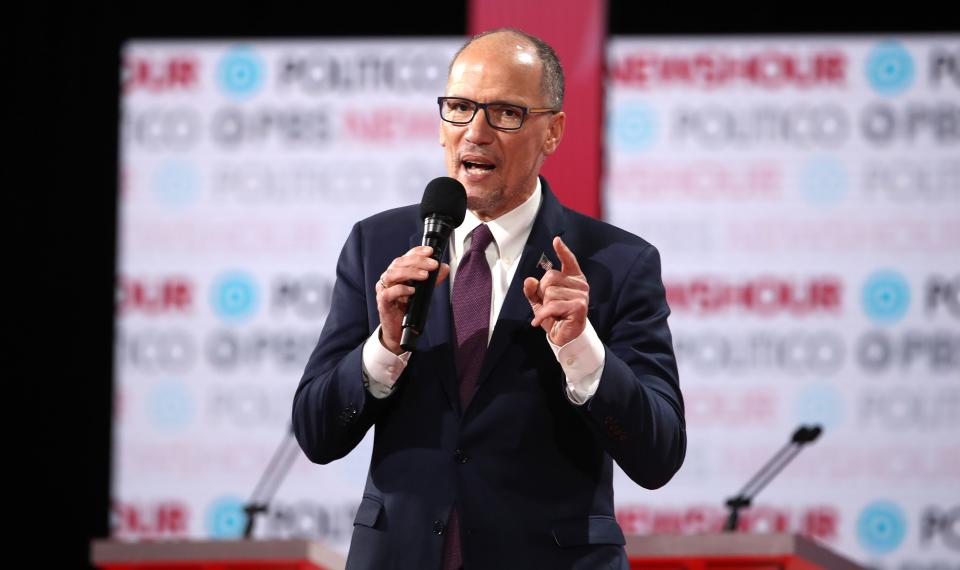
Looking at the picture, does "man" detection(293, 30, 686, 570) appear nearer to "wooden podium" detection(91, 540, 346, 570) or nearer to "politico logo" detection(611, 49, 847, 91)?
"wooden podium" detection(91, 540, 346, 570)

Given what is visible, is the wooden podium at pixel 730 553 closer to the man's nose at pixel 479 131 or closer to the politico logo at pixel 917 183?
the man's nose at pixel 479 131

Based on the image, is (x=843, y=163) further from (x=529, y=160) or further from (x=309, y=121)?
(x=529, y=160)

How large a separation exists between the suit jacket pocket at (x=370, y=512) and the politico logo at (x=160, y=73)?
3.60 metres

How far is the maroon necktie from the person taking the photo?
183 centimetres

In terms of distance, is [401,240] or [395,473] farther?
[401,240]

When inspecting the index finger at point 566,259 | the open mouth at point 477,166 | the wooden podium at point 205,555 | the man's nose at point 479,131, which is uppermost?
the man's nose at point 479,131

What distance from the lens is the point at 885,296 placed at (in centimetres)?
498

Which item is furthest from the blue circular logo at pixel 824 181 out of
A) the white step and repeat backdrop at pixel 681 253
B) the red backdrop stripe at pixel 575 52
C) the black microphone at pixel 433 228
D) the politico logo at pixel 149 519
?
the black microphone at pixel 433 228

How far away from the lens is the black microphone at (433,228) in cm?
173

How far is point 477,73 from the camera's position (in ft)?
6.45

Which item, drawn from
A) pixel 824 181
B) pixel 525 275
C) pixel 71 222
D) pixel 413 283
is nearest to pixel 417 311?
pixel 413 283

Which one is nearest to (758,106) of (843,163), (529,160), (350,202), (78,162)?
(843,163)

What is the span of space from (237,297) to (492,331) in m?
3.42

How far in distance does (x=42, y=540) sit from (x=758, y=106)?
339 centimetres
